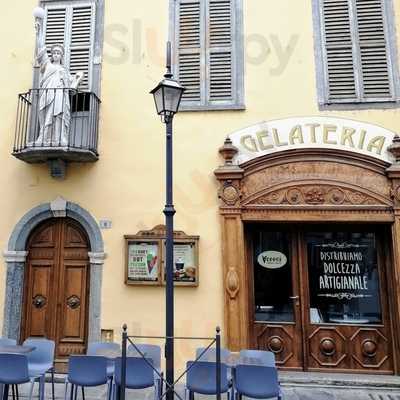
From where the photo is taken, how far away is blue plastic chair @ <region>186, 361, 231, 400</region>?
4242 mm

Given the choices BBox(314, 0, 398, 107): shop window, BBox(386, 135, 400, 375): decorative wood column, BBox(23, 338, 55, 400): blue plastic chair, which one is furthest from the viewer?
BBox(314, 0, 398, 107): shop window

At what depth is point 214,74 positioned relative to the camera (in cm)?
688

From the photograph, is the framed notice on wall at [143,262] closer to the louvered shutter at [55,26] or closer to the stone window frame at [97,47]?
the stone window frame at [97,47]

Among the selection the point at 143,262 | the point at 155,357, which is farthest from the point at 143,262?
the point at 155,357

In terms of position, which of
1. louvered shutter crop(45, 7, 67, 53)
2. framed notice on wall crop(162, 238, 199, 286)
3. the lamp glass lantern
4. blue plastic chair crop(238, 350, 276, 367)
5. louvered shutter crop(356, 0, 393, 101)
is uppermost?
louvered shutter crop(45, 7, 67, 53)

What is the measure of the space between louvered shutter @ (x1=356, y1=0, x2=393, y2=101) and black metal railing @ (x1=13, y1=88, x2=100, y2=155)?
4460 mm

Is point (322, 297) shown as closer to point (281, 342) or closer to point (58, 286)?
point (281, 342)

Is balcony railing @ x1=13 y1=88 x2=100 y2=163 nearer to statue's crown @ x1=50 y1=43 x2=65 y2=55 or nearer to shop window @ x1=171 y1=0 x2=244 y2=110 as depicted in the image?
statue's crown @ x1=50 y1=43 x2=65 y2=55

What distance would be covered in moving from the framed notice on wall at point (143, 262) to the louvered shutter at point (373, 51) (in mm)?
4192

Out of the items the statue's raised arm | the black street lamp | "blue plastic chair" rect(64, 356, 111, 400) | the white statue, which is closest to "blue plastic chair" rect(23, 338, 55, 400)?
"blue plastic chair" rect(64, 356, 111, 400)

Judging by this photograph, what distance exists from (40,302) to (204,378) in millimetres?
3473

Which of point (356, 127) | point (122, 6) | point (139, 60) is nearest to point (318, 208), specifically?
point (356, 127)

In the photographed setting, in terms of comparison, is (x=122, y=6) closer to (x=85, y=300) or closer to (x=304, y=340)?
(x=85, y=300)

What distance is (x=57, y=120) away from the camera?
6387 mm
